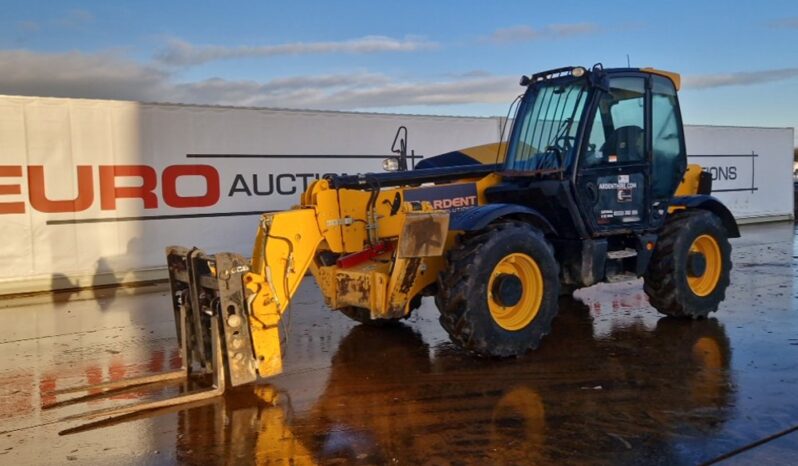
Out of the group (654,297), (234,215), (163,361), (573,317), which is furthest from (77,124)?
(654,297)

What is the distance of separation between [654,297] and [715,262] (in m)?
0.86

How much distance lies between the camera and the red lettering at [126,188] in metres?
11.5

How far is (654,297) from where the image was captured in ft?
25.1

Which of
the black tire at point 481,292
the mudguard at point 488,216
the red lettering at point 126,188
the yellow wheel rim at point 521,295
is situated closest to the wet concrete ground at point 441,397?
the black tire at point 481,292

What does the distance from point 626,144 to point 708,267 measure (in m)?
1.82

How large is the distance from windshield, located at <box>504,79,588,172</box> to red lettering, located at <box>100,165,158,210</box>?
6.89 meters

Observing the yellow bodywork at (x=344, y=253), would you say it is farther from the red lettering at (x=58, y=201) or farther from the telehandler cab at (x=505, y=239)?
the red lettering at (x=58, y=201)

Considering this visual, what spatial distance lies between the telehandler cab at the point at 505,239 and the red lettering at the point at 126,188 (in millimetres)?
5840

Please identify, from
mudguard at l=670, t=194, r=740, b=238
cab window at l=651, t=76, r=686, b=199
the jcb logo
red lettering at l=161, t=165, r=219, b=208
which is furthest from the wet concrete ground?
red lettering at l=161, t=165, r=219, b=208

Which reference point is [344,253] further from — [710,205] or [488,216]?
[710,205]

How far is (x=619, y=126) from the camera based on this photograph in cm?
714

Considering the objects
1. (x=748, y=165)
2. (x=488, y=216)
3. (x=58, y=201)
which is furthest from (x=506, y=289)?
(x=748, y=165)

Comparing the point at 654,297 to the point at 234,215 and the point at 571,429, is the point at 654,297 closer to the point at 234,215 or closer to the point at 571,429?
the point at 571,429

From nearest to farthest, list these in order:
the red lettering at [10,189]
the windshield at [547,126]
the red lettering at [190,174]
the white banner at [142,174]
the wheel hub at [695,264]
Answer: the windshield at [547,126]
the wheel hub at [695,264]
the red lettering at [10,189]
the white banner at [142,174]
the red lettering at [190,174]
